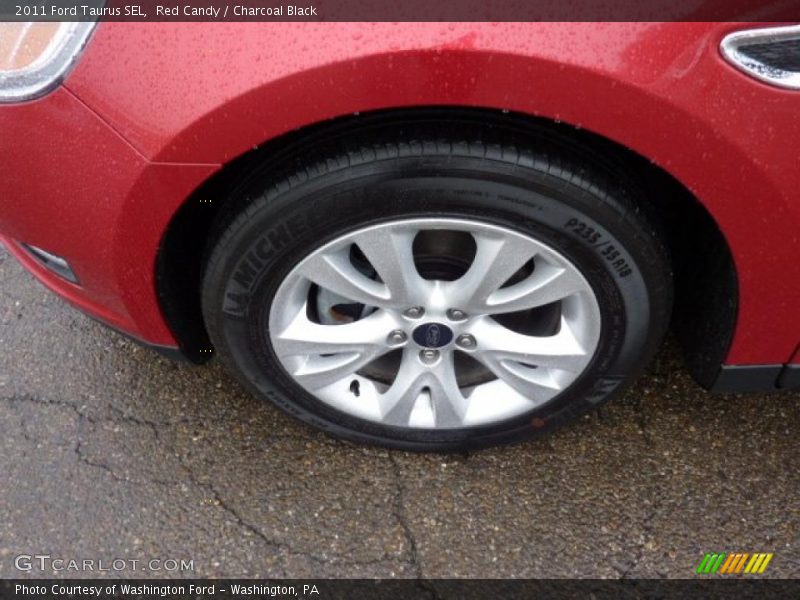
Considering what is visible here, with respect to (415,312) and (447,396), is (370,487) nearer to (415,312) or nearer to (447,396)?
(447,396)

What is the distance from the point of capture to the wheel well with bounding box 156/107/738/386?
4.81 feet

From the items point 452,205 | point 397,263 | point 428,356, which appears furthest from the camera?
point 428,356

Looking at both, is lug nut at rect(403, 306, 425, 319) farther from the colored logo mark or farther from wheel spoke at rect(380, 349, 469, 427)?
the colored logo mark

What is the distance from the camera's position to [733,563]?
1.86m

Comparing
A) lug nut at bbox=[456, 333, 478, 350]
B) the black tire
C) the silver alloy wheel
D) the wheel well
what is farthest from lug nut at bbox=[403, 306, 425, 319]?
the wheel well

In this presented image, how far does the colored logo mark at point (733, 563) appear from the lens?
6.07ft

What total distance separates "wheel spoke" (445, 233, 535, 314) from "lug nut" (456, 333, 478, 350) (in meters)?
0.08

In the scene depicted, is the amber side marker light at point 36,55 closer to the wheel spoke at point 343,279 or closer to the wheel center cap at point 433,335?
the wheel spoke at point 343,279

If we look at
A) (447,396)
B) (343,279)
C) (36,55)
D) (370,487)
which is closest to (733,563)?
(447,396)

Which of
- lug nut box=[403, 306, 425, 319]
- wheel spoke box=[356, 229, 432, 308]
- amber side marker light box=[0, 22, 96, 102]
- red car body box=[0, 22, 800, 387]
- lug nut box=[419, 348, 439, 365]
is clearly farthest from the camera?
lug nut box=[419, 348, 439, 365]

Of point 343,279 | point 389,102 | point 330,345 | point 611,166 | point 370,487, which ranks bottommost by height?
point 370,487

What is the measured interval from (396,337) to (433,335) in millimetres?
81

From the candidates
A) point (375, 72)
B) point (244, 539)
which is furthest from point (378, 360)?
point (375, 72)

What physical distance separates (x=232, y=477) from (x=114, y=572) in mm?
338
